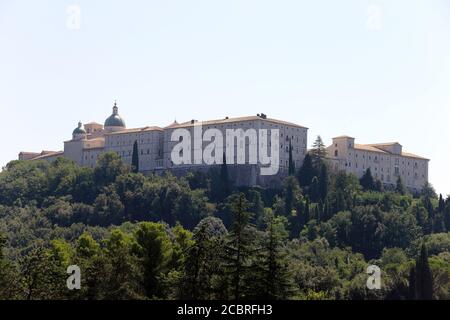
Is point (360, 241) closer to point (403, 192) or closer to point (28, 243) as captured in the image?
point (403, 192)

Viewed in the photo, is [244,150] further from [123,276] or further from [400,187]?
[123,276]

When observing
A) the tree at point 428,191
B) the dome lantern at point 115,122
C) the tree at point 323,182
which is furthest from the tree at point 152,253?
the dome lantern at point 115,122

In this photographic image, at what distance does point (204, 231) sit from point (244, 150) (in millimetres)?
69881

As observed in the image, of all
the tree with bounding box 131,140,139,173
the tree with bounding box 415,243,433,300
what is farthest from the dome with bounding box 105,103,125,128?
the tree with bounding box 415,243,433,300

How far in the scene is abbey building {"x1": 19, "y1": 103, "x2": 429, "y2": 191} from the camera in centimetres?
11275

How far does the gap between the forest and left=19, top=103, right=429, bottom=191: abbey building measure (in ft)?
6.97

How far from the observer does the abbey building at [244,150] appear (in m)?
113

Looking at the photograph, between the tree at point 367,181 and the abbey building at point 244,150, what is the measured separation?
2.32 metres

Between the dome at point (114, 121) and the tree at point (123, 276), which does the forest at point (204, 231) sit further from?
the dome at point (114, 121)

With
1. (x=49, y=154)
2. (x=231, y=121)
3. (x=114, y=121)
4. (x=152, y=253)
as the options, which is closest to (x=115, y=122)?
(x=114, y=121)

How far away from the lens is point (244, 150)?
112 m
